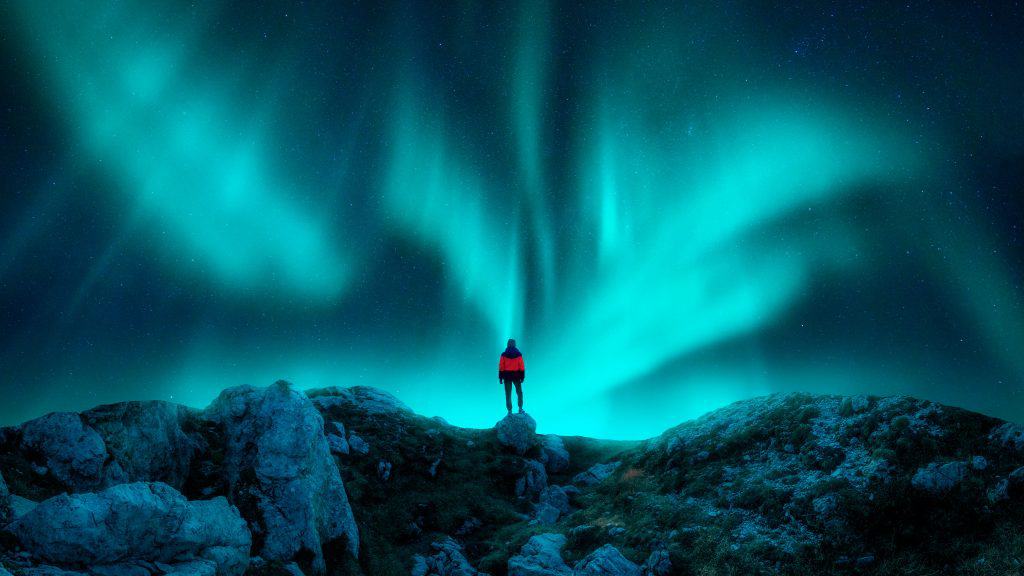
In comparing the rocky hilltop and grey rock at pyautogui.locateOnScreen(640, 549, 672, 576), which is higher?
the rocky hilltop

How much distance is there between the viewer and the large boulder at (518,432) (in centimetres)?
4475

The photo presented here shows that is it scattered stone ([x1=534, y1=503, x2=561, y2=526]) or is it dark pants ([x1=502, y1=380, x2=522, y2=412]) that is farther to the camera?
dark pants ([x1=502, y1=380, x2=522, y2=412])

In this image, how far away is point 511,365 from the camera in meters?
47.3

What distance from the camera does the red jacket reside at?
4734cm

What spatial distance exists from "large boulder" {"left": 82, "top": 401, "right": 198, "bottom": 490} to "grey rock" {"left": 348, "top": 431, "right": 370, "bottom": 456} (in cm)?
1385

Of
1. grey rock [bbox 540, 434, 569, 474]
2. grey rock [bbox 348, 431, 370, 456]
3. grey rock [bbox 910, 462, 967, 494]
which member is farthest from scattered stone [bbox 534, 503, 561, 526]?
grey rock [bbox 910, 462, 967, 494]

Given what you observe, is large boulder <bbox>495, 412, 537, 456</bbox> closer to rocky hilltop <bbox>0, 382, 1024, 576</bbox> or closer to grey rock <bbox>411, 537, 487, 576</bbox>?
rocky hilltop <bbox>0, 382, 1024, 576</bbox>

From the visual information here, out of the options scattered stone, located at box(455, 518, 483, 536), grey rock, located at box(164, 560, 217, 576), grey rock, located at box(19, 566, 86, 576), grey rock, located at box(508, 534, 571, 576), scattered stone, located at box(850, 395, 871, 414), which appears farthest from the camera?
scattered stone, located at box(455, 518, 483, 536)

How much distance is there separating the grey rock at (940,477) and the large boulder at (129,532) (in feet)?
95.2

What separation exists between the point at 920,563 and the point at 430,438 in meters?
35.3

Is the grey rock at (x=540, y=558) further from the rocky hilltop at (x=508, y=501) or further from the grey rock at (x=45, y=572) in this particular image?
the grey rock at (x=45, y=572)

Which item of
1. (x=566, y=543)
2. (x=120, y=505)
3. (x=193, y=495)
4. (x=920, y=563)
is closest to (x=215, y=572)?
(x=120, y=505)

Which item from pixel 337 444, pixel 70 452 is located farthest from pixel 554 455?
pixel 70 452

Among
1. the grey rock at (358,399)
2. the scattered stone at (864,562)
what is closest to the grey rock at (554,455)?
the grey rock at (358,399)
